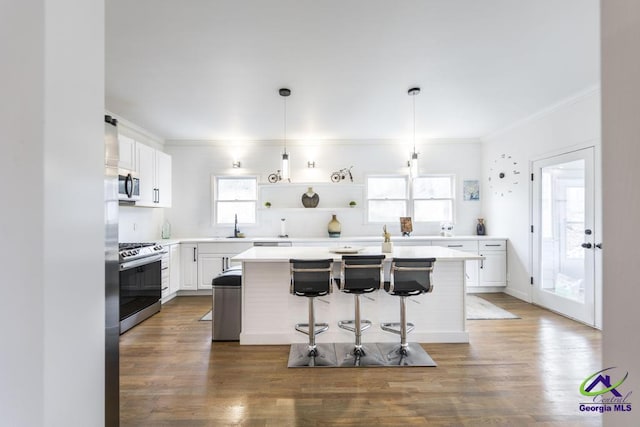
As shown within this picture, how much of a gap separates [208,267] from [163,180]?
1.59 metres

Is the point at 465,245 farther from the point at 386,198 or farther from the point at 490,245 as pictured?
the point at 386,198

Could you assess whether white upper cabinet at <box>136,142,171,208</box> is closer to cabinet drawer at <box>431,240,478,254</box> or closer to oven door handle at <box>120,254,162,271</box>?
oven door handle at <box>120,254,162,271</box>

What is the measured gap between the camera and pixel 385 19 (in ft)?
7.20

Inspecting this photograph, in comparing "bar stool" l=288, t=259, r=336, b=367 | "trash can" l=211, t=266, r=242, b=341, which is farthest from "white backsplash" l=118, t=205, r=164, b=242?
"bar stool" l=288, t=259, r=336, b=367

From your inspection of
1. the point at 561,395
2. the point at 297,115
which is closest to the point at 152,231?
the point at 297,115

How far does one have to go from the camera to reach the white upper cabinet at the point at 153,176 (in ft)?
14.2

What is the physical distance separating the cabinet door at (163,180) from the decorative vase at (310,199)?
2.30m

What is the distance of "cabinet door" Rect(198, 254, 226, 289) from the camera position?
498 centimetres

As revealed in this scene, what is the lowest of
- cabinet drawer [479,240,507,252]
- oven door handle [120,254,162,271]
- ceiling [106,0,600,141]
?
oven door handle [120,254,162,271]

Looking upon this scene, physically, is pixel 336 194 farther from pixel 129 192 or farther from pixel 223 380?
pixel 223 380

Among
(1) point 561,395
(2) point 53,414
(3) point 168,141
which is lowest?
(1) point 561,395

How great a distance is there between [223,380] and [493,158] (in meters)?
5.31

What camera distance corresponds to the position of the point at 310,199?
5602mm

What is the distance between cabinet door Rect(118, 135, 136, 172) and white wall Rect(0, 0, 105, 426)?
3561mm
